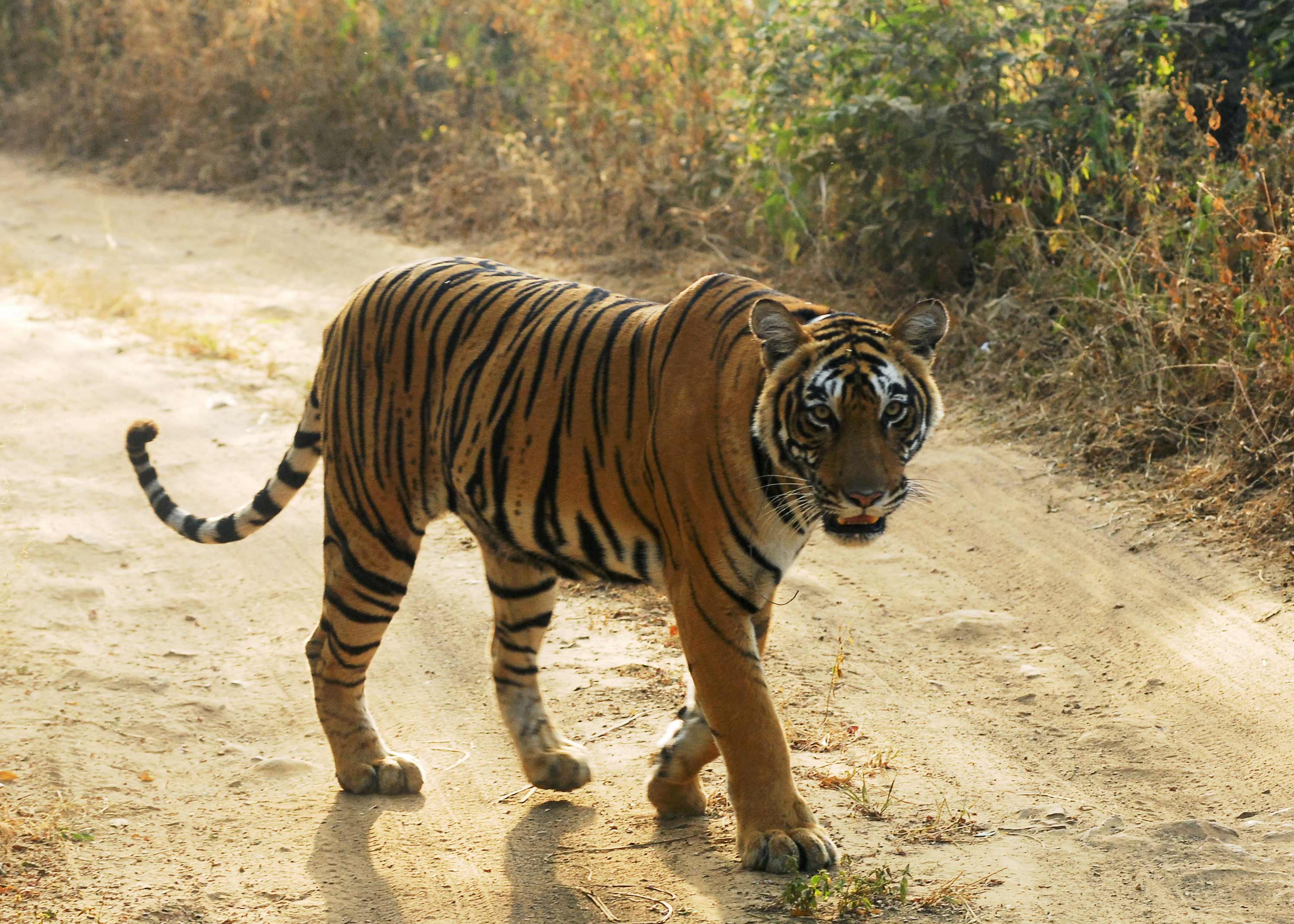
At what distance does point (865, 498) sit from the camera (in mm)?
3338

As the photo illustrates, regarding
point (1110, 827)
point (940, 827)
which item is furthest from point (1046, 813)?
point (940, 827)

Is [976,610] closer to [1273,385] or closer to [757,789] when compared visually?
[1273,385]

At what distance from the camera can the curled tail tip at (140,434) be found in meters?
4.46

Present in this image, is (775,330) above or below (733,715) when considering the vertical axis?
above

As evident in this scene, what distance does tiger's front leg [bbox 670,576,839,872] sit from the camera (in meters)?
3.48

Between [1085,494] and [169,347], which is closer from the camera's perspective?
[1085,494]

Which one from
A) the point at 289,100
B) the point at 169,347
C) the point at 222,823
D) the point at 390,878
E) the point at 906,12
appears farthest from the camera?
the point at 289,100

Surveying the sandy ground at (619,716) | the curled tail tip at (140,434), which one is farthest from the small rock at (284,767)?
the curled tail tip at (140,434)

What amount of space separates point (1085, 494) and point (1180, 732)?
1.73 m

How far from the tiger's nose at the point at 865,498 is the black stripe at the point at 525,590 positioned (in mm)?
1302

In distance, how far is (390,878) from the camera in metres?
3.83

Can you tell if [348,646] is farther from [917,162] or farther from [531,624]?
[917,162]

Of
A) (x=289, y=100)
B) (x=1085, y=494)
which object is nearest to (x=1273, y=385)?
(x=1085, y=494)

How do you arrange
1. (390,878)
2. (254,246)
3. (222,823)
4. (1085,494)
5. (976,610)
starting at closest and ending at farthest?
(390,878)
(222,823)
(976,610)
(1085,494)
(254,246)
